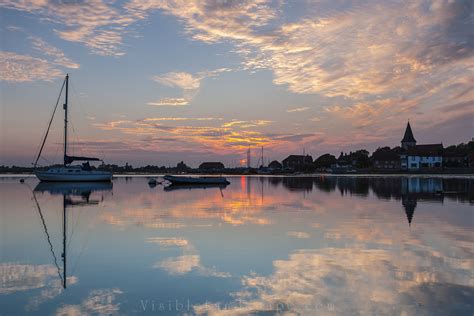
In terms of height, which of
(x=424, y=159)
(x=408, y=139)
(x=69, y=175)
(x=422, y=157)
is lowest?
(x=69, y=175)

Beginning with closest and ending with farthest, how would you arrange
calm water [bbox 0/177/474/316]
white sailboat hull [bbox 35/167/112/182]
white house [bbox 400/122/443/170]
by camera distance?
1. calm water [bbox 0/177/474/316]
2. white sailboat hull [bbox 35/167/112/182]
3. white house [bbox 400/122/443/170]

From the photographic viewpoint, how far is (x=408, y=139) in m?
188

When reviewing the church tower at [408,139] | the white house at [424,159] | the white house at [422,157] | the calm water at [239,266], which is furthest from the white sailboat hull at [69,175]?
the church tower at [408,139]

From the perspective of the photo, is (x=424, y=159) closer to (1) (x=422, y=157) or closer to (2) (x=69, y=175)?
(1) (x=422, y=157)

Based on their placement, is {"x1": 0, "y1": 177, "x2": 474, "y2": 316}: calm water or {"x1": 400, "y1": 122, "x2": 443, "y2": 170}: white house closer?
{"x1": 0, "y1": 177, "x2": 474, "y2": 316}: calm water

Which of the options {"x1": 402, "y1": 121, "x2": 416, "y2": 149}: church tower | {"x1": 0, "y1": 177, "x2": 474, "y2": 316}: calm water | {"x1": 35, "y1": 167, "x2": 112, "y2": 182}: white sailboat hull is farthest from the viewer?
{"x1": 402, "y1": 121, "x2": 416, "y2": 149}: church tower

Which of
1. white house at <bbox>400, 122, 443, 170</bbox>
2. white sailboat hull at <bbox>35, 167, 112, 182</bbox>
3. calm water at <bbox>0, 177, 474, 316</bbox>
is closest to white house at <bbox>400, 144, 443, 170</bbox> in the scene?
white house at <bbox>400, 122, 443, 170</bbox>

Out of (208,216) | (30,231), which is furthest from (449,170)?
(30,231)

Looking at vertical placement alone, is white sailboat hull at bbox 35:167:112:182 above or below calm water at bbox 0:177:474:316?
above

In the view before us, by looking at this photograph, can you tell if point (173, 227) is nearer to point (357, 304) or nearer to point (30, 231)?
point (30, 231)

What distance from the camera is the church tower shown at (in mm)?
187000

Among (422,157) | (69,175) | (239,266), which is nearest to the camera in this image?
(239,266)

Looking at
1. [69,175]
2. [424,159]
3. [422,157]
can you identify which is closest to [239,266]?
[69,175]

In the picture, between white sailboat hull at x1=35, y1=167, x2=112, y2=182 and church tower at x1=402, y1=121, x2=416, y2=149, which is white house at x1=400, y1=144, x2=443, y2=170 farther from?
white sailboat hull at x1=35, y1=167, x2=112, y2=182
